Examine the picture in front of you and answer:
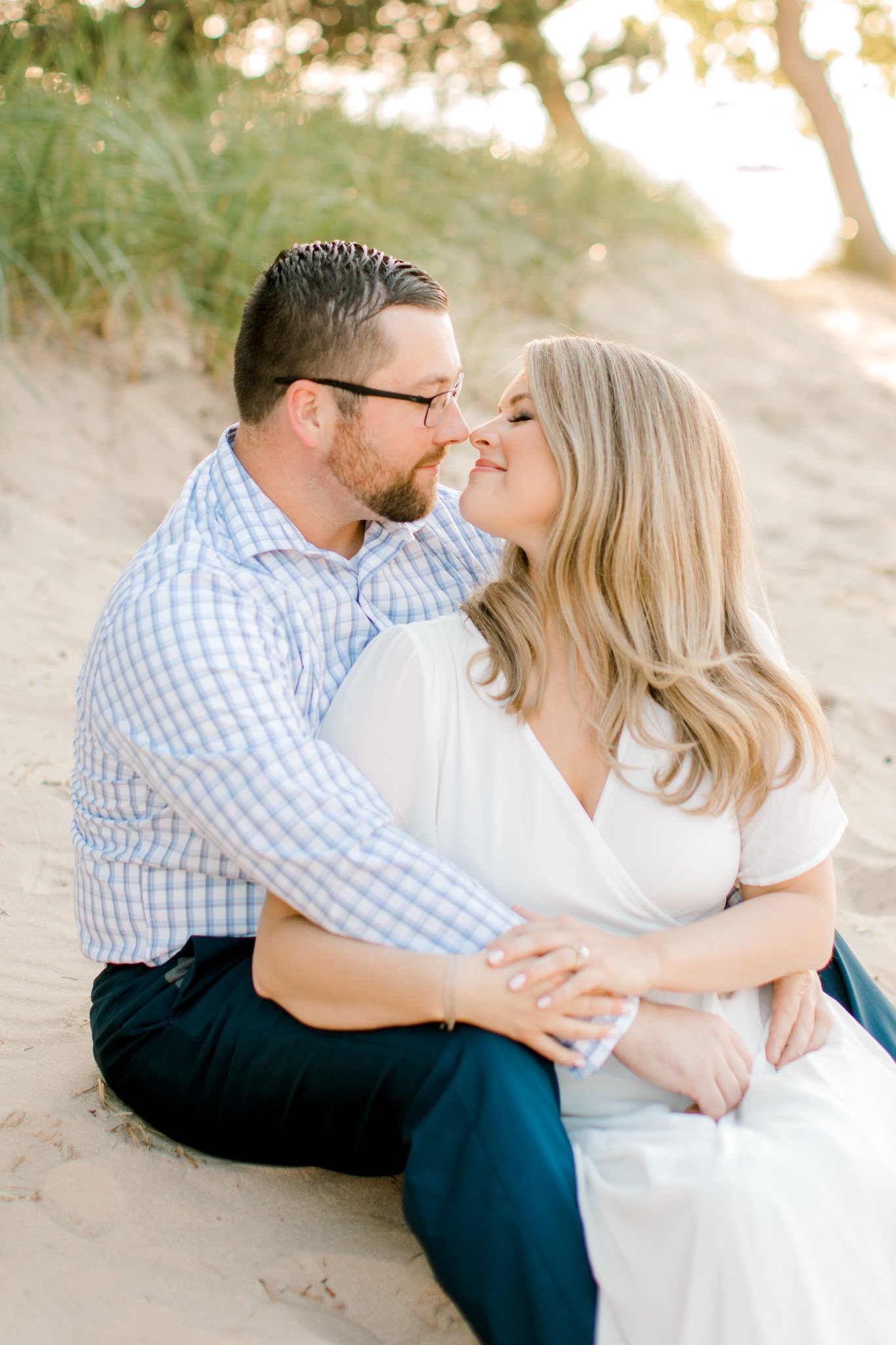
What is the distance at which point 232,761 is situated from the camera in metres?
1.84

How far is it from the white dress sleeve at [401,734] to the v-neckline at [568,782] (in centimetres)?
16

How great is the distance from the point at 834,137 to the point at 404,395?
37.4 feet

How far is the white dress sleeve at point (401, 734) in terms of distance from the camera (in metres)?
2.00

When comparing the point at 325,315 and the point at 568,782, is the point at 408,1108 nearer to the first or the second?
the point at 568,782

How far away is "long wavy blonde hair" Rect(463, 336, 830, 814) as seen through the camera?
81.4 inches

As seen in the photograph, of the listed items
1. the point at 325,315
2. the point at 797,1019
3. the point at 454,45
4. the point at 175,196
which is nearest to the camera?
the point at 797,1019

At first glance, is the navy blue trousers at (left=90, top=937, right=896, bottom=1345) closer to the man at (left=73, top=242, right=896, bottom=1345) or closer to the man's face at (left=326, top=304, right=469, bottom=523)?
the man at (left=73, top=242, right=896, bottom=1345)

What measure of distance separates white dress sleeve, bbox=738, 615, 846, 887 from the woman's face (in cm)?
60

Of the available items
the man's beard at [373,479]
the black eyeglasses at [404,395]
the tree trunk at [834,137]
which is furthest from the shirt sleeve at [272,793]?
the tree trunk at [834,137]

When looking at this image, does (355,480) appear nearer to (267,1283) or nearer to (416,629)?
(416,629)

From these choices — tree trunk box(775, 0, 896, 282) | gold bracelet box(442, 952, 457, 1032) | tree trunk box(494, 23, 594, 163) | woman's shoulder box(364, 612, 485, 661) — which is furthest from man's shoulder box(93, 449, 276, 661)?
tree trunk box(775, 0, 896, 282)

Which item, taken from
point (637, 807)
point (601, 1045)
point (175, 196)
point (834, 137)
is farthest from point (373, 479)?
point (834, 137)

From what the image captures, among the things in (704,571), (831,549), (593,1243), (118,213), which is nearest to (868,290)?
(831,549)

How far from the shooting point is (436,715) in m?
2.03
